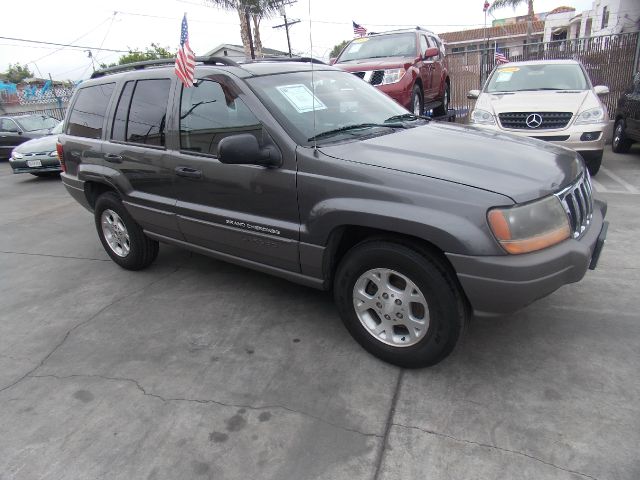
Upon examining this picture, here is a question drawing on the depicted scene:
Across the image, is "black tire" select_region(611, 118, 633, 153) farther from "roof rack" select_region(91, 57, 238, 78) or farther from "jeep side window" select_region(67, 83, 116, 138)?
"jeep side window" select_region(67, 83, 116, 138)

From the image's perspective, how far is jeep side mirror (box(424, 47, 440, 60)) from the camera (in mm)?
8543

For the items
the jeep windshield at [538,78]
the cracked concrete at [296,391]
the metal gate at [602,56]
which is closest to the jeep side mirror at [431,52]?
the jeep windshield at [538,78]

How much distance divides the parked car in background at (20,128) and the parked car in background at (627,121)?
15.0 meters

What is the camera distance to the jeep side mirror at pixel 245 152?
112 inches

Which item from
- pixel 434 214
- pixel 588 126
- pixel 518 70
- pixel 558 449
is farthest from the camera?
pixel 518 70

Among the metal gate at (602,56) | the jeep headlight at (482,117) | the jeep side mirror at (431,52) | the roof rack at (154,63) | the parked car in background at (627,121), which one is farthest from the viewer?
the metal gate at (602,56)

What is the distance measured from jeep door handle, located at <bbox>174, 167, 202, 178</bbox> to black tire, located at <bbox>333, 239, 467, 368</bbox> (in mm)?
1339

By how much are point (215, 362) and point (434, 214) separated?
68.4 inches

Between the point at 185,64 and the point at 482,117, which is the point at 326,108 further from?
the point at 482,117

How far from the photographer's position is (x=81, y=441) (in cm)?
250

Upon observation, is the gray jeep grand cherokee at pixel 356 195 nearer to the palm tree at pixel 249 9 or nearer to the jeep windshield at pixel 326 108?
the jeep windshield at pixel 326 108

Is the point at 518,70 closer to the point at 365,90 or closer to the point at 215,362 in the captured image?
the point at 365,90

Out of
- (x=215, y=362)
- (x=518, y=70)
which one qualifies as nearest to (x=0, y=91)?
(x=518, y=70)

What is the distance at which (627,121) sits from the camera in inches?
335
